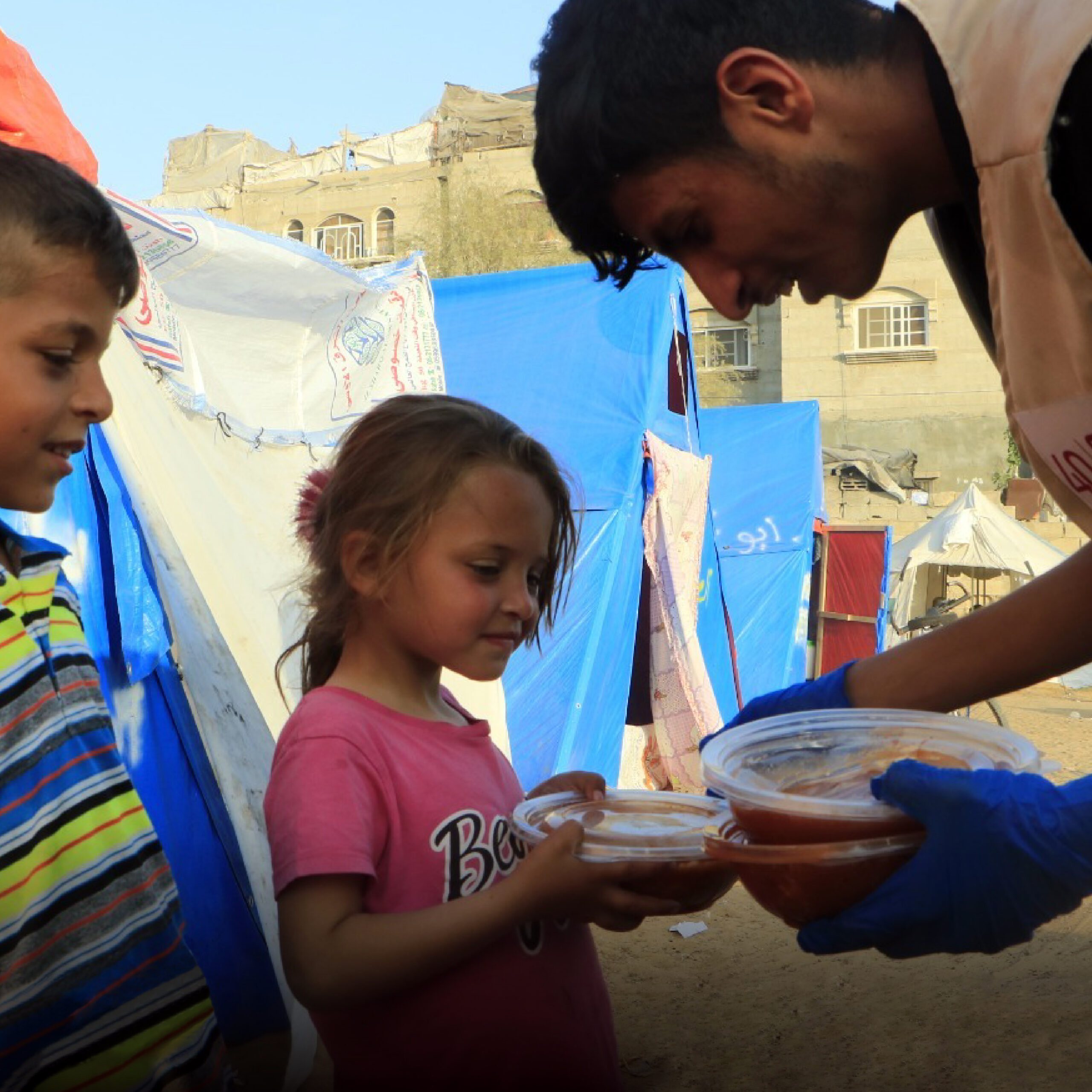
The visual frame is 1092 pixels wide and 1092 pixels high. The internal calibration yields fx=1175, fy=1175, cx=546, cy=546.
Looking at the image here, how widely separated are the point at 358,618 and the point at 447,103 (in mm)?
36599

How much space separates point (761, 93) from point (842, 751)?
863mm

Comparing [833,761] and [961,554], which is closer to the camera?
[833,761]

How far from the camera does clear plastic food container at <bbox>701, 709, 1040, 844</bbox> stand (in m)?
1.36

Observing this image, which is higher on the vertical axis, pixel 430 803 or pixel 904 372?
pixel 430 803

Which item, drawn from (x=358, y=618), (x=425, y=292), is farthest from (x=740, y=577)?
(x=358, y=618)

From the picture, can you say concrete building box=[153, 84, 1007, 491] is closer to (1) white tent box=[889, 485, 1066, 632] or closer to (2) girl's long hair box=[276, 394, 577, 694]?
(1) white tent box=[889, 485, 1066, 632]

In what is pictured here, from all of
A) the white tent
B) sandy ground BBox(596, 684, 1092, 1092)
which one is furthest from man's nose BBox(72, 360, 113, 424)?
the white tent

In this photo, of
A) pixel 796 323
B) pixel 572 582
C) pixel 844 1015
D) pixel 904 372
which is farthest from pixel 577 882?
pixel 796 323

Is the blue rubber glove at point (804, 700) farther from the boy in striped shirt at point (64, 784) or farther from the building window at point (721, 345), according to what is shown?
the building window at point (721, 345)

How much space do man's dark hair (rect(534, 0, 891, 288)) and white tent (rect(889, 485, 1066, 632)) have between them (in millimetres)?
12620

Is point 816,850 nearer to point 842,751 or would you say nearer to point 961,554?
point 842,751

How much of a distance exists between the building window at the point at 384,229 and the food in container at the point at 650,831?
3346cm

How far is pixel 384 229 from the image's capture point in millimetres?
34281

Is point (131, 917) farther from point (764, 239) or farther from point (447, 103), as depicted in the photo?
point (447, 103)
